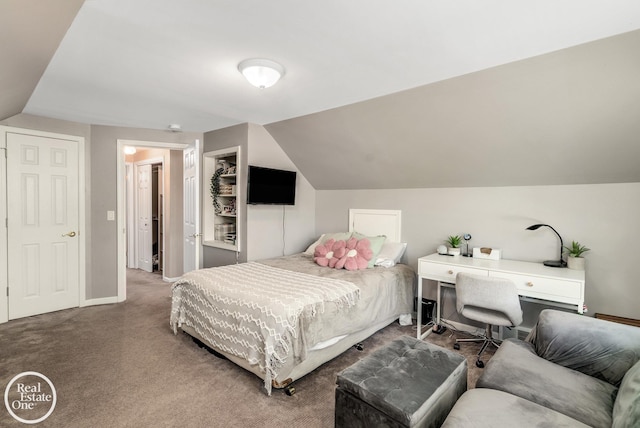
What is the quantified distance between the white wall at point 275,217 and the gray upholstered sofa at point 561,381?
2793 millimetres

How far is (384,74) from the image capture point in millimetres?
2316

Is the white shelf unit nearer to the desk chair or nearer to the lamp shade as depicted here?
the desk chair

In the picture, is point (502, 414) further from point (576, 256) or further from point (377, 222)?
point (377, 222)

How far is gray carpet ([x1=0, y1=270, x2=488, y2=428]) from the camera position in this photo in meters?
1.92

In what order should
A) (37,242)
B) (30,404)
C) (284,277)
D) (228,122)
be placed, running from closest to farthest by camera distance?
(30,404) < (284,277) < (37,242) < (228,122)

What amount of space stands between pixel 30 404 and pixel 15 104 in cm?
259

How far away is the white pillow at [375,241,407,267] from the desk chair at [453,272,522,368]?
885 millimetres

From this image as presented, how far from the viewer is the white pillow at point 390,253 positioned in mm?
3397

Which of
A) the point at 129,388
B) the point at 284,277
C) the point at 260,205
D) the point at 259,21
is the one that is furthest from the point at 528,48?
the point at 129,388

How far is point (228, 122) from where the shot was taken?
3824mm

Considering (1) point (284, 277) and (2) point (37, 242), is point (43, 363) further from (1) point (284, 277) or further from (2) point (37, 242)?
(1) point (284, 277)

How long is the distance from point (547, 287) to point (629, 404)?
1377mm

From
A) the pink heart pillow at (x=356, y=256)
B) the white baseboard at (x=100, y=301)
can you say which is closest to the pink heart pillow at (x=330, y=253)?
the pink heart pillow at (x=356, y=256)

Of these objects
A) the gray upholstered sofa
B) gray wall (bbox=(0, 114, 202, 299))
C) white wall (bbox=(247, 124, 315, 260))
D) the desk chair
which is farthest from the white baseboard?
the gray upholstered sofa
